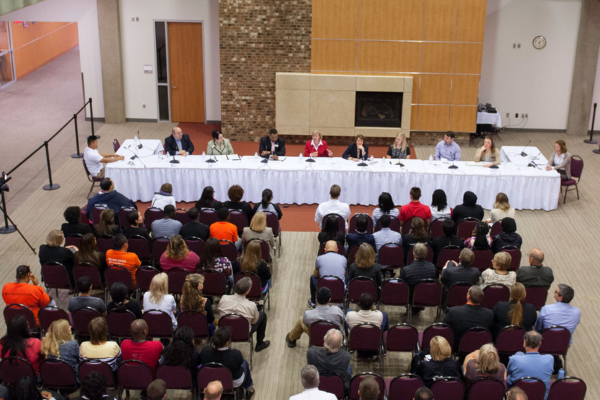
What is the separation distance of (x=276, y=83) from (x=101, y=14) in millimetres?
4573

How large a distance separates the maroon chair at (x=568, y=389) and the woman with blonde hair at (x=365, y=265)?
92.9 inches

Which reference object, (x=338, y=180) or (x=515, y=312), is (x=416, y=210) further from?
(x=515, y=312)

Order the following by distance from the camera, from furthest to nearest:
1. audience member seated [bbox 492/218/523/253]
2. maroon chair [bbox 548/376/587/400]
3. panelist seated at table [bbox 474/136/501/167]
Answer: panelist seated at table [bbox 474/136/501/167] → audience member seated [bbox 492/218/523/253] → maroon chair [bbox 548/376/587/400]

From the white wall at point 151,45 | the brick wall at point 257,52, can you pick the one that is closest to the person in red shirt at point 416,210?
the brick wall at point 257,52

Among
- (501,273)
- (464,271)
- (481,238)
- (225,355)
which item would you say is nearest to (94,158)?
(225,355)

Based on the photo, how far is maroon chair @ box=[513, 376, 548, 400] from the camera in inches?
220

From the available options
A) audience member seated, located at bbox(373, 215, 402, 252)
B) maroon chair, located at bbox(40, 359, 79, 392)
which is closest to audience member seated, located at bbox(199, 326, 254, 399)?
maroon chair, located at bbox(40, 359, 79, 392)

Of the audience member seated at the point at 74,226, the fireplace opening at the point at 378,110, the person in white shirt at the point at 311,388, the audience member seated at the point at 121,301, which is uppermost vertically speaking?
the fireplace opening at the point at 378,110

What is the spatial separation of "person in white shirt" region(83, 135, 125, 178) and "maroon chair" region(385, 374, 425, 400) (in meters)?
7.34

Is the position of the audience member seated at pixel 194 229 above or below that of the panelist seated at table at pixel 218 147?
below

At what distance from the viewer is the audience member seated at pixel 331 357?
230 inches

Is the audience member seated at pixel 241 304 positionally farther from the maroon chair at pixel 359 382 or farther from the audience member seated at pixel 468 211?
the audience member seated at pixel 468 211

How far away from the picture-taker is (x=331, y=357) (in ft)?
19.4

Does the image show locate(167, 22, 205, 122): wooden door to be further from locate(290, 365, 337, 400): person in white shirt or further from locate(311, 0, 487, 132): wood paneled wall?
locate(290, 365, 337, 400): person in white shirt
